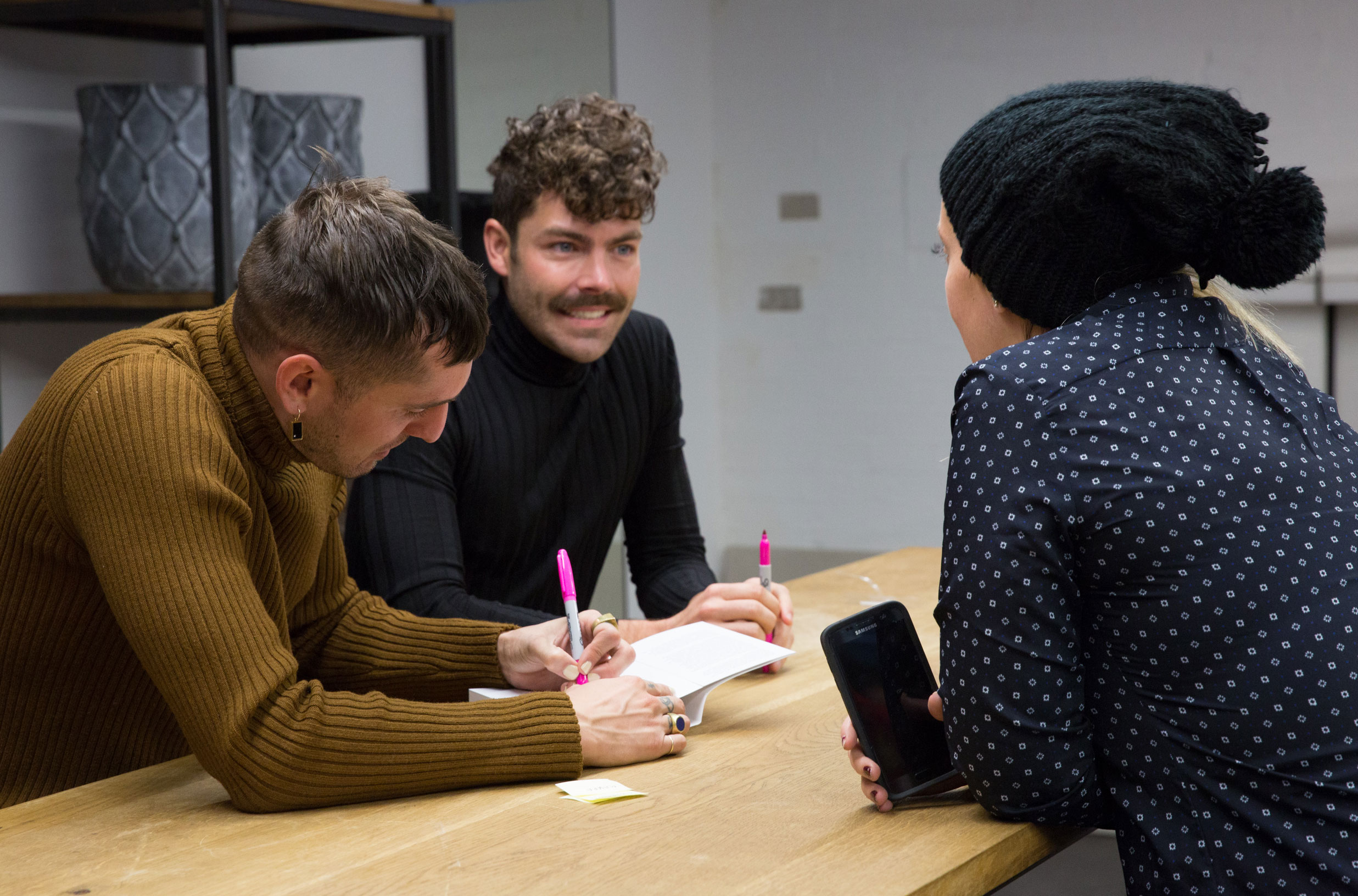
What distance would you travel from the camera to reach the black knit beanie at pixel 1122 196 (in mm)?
1046

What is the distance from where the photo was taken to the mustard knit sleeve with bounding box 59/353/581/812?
44.4 inches

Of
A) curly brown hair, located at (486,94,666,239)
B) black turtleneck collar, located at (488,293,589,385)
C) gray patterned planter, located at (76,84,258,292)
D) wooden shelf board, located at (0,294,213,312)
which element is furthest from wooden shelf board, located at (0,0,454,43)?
black turtleneck collar, located at (488,293,589,385)

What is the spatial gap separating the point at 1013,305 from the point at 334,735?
2.45 ft

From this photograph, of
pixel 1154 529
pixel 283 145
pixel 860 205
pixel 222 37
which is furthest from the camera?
pixel 860 205

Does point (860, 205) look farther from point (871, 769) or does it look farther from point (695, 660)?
point (871, 769)

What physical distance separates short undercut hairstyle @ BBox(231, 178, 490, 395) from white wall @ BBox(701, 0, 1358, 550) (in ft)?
Result: 9.56

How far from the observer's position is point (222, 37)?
221 cm

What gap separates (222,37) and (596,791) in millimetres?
1609

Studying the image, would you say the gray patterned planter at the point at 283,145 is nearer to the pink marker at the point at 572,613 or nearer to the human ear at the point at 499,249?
the human ear at the point at 499,249

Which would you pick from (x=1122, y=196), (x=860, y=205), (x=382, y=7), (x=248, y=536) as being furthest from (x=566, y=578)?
(x=860, y=205)

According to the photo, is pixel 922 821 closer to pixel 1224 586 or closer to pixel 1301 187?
pixel 1224 586

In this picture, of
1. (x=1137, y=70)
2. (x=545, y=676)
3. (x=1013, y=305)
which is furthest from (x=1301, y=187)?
(x=1137, y=70)

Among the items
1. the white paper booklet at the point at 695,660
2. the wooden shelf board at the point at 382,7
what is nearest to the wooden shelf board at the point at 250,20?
the wooden shelf board at the point at 382,7

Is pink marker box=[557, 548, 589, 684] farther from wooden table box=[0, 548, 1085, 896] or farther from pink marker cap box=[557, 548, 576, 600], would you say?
wooden table box=[0, 548, 1085, 896]
